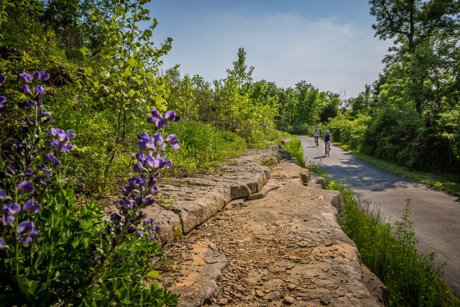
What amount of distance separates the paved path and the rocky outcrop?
Answer: 3.49 meters

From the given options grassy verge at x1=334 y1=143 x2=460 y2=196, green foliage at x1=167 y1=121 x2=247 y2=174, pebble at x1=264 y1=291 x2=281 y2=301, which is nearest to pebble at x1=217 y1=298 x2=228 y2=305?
pebble at x1=264 y1=291 x2=281 y2=301

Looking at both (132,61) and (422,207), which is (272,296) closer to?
(132,61)

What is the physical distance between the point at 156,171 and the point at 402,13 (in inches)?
1333

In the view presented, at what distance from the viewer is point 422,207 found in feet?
29.8

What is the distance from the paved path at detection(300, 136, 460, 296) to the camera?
593 cm

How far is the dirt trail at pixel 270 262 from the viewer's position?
208 cm

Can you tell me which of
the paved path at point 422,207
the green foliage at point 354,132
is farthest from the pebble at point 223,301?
the green foliage at point 354,132

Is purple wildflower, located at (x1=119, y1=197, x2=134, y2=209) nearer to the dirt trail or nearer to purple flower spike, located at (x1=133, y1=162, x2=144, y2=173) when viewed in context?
purple flower spike, located at (x1=133, y1=162, x2=144, y2=173)

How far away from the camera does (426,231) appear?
7012 millimetres

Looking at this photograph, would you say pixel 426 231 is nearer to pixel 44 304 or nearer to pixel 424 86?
pixel 44 304

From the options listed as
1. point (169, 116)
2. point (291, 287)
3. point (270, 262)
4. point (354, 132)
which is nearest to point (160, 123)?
point (169, 116)

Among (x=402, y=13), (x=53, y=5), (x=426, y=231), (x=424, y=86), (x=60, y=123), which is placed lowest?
(x=426, y=231)

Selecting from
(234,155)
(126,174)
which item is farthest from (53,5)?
(126,174)

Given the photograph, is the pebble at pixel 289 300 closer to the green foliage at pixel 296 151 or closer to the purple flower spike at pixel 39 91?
the purple flower spike at pixel 39 91
